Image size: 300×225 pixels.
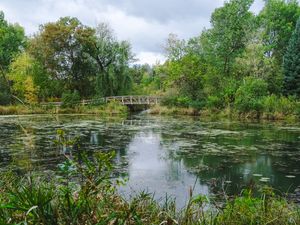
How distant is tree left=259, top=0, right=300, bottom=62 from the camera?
40.9 metres

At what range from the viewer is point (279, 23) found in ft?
136

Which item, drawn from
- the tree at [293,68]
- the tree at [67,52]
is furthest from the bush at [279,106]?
the tree at [67,52]

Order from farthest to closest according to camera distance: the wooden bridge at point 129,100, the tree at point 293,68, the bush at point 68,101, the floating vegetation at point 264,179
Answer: the wooden bridge at point 129,100, the bush at point 68,101, the tree at point 293,68, the floating vegetation at point 264,179

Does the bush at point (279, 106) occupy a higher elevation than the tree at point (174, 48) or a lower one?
lower

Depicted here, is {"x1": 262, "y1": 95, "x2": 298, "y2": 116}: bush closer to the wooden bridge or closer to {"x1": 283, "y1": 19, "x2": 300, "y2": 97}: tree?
{"x1": 283, "y1": 19, "x2": 300, "y2": 97}: tree

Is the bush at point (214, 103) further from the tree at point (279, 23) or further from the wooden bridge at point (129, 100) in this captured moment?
the tree at point (279, 23)

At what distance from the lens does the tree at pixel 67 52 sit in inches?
1462

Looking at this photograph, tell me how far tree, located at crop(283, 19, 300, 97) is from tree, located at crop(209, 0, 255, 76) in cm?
432

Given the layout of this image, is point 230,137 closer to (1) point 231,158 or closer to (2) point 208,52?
(1) point 231,158

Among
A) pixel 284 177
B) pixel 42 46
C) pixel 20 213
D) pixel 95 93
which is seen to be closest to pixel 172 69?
pixel 95 93

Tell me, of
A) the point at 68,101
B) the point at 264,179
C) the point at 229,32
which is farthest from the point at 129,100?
the point at 264,179

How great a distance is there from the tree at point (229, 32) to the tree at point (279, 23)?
6992 millimetres

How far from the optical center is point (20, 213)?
8.43 feet

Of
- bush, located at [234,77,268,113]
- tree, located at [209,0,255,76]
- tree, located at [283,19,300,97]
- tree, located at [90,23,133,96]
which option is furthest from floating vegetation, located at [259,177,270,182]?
tree, located at [90,23,133,96]
